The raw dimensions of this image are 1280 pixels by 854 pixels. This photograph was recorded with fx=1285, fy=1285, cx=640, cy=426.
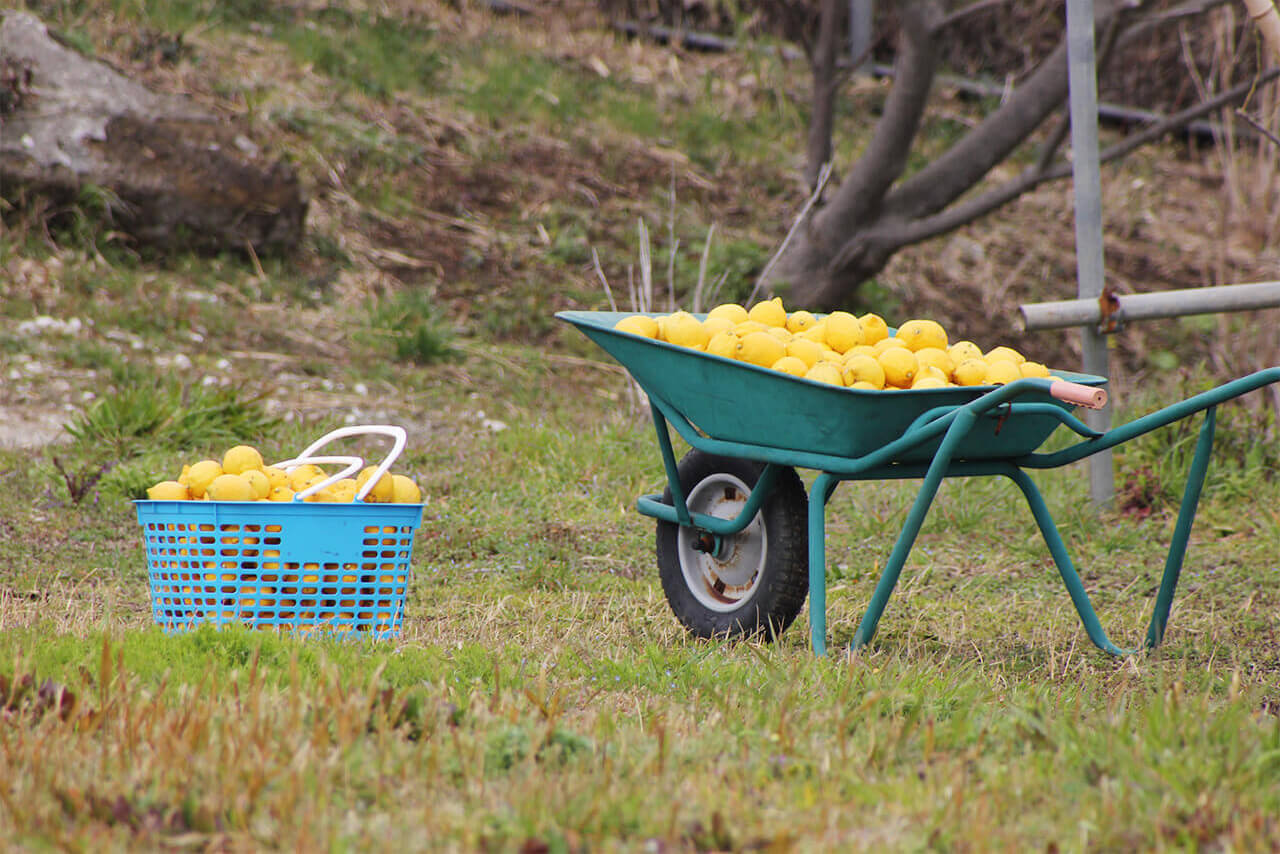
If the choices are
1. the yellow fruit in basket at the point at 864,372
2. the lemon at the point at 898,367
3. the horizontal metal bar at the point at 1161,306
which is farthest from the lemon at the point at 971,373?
the horizontal metal bar at the point at 1161,306

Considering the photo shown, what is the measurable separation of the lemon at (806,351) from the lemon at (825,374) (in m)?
0.13

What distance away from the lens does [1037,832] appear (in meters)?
1.80

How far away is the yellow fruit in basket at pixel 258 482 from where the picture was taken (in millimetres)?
3084

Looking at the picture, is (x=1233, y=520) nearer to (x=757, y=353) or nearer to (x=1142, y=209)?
(x=757, y=353)

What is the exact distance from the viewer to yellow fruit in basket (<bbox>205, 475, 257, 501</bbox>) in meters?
3.06

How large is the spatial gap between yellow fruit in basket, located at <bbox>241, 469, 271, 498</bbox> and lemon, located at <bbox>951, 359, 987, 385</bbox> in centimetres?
168

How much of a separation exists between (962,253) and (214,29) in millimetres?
5746

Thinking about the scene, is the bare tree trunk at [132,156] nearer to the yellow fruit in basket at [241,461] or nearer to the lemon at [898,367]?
the yellow fruit in basket at [241,461]

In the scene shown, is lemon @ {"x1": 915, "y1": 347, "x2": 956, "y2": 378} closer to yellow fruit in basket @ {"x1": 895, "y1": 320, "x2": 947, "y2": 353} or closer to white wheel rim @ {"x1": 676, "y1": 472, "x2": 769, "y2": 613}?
yellow fruit in basket @ {"x1": 895, "y1": 320, "x2": 947, "y2": 353}

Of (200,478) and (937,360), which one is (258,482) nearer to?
(200,478)

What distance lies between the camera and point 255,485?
3.09 m

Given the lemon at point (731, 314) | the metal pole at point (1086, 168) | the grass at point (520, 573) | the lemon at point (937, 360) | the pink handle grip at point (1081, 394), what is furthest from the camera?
the metal pole at point (1086, 168)

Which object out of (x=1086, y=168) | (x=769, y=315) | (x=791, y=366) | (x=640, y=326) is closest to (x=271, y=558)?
(x=640, y=326)

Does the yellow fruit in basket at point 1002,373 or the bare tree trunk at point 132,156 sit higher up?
the bare tree trunk at point 132,156
